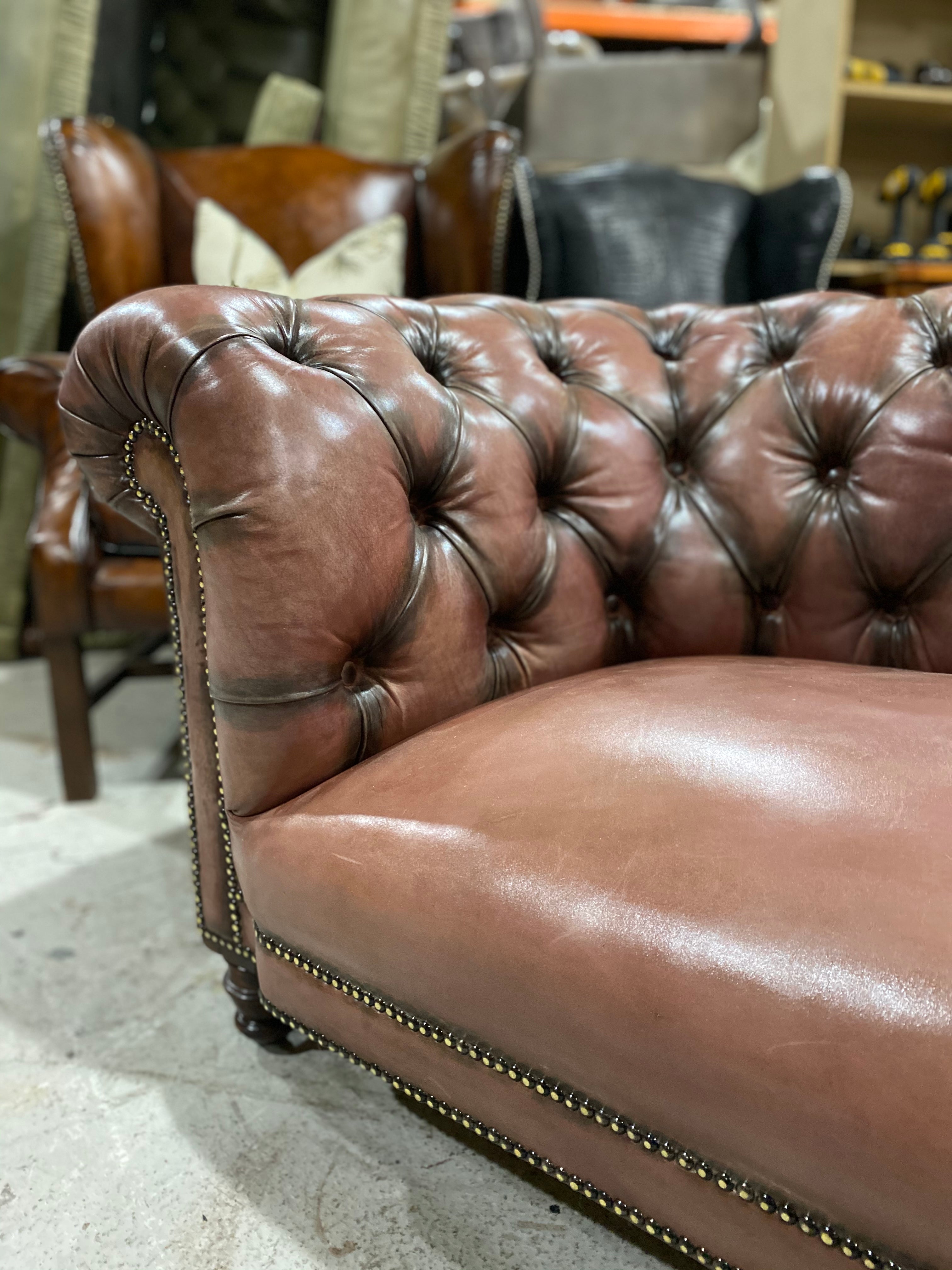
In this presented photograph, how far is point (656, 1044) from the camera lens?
532 mm

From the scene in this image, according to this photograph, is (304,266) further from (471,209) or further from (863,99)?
(863,99)

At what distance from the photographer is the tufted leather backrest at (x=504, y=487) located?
0.73 meters

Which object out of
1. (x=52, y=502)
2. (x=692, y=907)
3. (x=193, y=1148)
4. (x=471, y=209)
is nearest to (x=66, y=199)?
(x=52, y=502)

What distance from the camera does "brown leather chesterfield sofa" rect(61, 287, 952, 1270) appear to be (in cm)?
51

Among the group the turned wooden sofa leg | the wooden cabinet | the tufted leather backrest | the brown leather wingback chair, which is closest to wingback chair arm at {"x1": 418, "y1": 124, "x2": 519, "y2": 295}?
the brown leather wingback chair

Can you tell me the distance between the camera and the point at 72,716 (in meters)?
1.54

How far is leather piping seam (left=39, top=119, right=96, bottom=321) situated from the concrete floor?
1.05m

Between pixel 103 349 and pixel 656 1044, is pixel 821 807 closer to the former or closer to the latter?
pixel 656 1044

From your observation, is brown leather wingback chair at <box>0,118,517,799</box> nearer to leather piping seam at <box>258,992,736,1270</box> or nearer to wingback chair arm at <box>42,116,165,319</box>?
wingback chair arm at <box>42,116,165,319</box>

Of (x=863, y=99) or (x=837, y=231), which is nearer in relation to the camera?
(x=837, y=231)

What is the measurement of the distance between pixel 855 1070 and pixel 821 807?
0.53ft

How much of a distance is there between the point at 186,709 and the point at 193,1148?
397mm

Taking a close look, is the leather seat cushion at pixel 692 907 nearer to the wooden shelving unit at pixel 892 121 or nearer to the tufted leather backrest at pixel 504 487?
the tufted leather backrest at pixel 504 487

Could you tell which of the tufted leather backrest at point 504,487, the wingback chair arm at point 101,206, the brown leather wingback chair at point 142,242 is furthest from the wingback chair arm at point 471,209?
the tufted leather backrest at point 504,487
